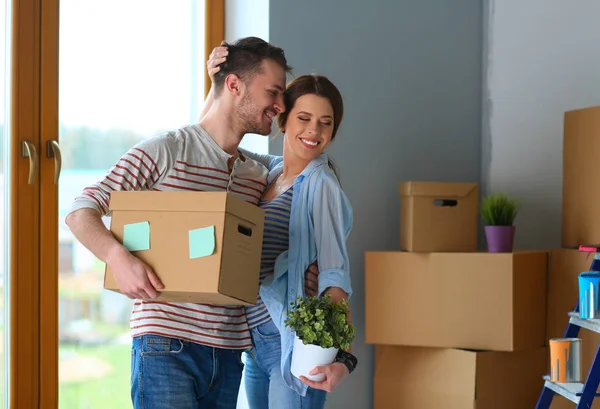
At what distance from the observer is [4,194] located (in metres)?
2.42

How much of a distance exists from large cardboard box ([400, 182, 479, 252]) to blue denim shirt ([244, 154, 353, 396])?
38.6 inches

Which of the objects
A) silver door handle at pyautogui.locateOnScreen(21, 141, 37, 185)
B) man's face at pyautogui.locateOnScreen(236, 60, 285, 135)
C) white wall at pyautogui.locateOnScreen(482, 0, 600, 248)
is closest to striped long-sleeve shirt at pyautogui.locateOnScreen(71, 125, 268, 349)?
man's face at pyautogui.locateOnScreen(236, 60, 285, 135)

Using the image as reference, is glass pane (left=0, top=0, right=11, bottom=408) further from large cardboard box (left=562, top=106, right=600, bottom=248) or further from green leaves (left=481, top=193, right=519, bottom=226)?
large cardboard box (left=562, top=106, right=600, bottom=248)

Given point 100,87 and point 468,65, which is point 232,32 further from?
point 468,65

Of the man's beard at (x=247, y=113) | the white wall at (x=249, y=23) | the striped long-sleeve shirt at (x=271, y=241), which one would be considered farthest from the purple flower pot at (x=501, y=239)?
the man's beard at (x=247, y=113)

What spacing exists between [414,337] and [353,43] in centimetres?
115

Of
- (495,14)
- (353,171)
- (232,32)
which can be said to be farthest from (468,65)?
(232,32)

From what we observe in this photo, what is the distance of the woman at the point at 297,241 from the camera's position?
67.9 inches

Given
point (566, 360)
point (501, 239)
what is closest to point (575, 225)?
point (501, 239)

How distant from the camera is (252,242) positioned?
5.13ft

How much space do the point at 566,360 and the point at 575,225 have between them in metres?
0.57

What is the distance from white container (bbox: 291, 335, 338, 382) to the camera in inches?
63.3

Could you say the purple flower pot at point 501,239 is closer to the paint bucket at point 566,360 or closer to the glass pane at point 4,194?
the paint bucket at point 566,360

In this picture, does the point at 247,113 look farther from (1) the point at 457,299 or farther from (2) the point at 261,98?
(1) the point at 457,299
